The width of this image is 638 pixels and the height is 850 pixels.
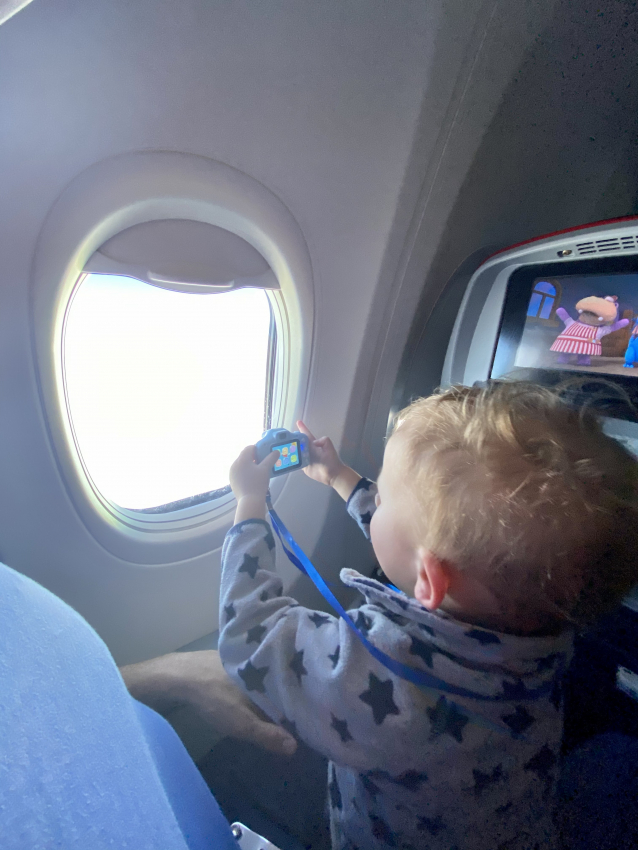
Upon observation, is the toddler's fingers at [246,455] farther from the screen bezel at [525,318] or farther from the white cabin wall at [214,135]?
the screen bezel at [525,318]

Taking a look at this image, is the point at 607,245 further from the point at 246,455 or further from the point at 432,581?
the point at 246,455

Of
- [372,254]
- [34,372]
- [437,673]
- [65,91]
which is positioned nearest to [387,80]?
[372,254]

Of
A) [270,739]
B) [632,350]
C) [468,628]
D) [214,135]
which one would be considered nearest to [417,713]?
[468,628]

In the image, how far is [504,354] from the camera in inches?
40.1

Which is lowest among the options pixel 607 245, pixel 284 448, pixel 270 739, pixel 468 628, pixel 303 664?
pixel 270 739

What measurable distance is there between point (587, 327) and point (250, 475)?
73cm

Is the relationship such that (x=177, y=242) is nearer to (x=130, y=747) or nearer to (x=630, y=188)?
(x=130, y=747)

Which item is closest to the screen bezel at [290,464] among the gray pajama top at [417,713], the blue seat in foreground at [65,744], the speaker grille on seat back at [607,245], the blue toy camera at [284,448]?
the blue toy camera at [284,448]

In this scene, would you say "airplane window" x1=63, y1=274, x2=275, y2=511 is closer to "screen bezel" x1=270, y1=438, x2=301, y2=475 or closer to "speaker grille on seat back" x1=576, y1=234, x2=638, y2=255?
"screen bezel" x1=270, y1=438, x2=301, y2=475

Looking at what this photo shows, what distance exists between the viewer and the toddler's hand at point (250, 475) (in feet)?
2.96

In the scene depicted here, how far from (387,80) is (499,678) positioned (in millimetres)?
998

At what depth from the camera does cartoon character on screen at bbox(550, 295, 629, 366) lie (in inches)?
32.8

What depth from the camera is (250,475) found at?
92 cm

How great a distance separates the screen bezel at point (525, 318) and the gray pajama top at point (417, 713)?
1.53 ft
